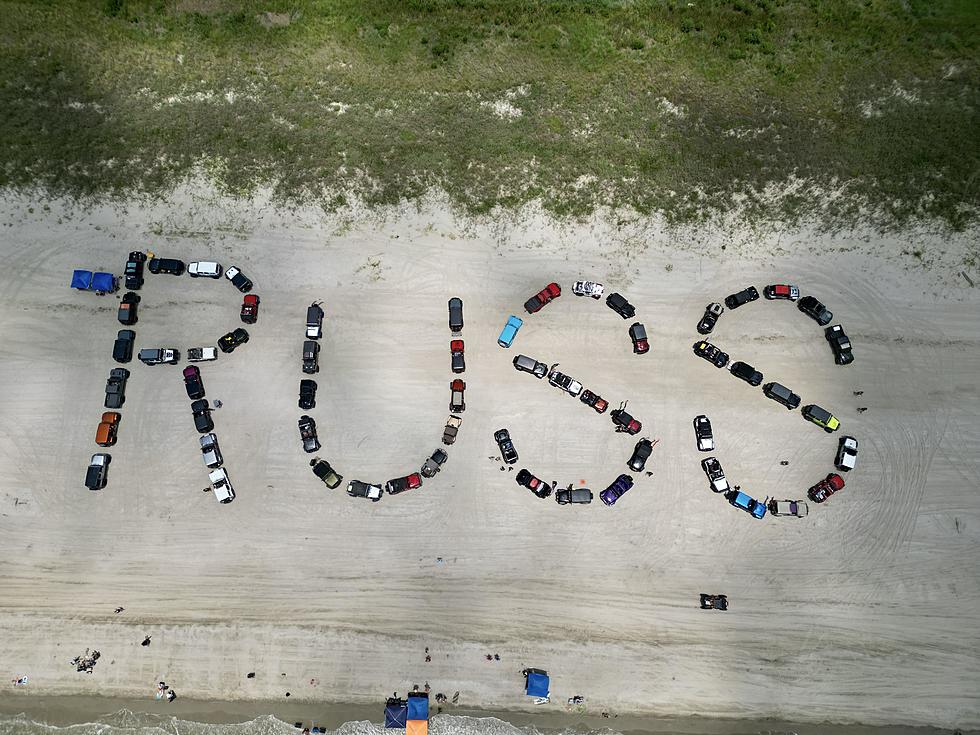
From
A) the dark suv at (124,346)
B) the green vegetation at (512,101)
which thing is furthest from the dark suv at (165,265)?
the green vegetation at (512,101)

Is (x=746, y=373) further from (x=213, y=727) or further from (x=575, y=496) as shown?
(x=213, y=727)

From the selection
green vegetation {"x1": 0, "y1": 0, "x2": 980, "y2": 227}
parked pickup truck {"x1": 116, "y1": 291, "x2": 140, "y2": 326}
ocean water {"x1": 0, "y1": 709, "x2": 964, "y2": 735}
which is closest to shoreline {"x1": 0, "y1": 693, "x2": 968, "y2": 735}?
ocean water {"x1": 0, "y1": 709, "x2": 964, "y2": 735}

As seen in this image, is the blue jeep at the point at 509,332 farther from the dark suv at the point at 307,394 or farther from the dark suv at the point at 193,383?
the dark suv at the point at 193,383

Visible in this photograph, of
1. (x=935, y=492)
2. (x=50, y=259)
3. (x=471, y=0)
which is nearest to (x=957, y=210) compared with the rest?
(x=935, y=492)

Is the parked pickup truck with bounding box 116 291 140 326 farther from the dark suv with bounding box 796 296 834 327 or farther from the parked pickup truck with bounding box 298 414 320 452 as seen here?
the dark suv with bounding box 796 296 834 327

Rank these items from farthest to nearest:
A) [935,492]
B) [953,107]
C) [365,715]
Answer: [953,107] → [935,492] → [365,715]

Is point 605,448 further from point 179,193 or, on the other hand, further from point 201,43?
point 201,43
